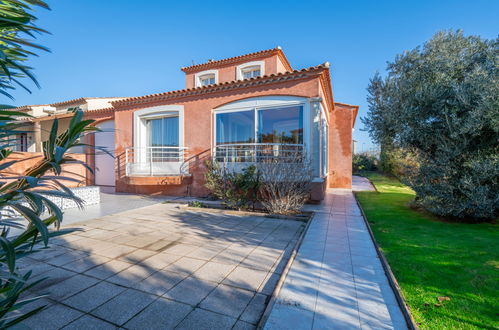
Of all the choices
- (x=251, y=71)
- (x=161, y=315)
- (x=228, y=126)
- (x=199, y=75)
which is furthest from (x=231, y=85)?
(x=161, y=315)

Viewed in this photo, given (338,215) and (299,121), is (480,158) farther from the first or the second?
(299,121)

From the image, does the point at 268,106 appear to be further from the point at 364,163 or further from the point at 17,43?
the point at 364,163

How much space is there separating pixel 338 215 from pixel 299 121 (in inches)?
169

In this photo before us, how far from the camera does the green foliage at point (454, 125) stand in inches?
275

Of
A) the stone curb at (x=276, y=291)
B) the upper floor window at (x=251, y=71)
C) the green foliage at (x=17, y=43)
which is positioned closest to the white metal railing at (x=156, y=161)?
the upper floor window at (x=251, y=71)

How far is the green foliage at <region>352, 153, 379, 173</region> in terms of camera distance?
1116 inches

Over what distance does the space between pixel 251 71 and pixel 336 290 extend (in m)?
15.2

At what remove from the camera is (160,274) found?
3.94 meters

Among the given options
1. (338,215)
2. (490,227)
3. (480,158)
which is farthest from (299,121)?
(490,227)

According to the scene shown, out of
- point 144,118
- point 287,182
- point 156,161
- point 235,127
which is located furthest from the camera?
point 144,118

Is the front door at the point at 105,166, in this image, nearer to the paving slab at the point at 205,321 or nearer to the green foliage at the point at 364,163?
the paving slab at the point at 205,321

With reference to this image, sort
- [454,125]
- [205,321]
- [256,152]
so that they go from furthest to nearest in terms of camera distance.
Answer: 1. [256,152]
2. [454,125]
3. [205,321]

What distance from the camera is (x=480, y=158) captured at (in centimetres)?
720

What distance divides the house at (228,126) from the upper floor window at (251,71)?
1.8 inches
